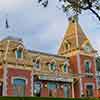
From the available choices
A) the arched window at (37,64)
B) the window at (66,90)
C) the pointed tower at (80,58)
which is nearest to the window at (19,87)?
the arched window at (37,64)

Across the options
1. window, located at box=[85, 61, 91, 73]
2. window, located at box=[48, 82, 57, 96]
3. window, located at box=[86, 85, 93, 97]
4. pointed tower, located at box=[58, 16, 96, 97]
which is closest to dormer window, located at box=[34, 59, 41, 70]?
window, located at box=[48, 82, 57, 96]

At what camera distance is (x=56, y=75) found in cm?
4319

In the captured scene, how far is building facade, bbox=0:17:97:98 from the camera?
37438 millimetres

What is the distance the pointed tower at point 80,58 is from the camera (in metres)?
46.5

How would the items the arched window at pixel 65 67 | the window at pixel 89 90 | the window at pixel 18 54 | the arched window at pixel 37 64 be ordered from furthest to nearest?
the window at pixel 89 90
the arched window at pixel 65 67
the arched window at pixel 37 64
the window at pixel 18 54

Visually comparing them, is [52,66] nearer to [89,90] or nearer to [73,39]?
[73,39]

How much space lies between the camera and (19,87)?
125ft

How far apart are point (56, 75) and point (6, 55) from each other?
8.96 meters

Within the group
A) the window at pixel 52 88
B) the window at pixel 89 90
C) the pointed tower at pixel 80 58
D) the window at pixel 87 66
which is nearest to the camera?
the window at pixel 52 88

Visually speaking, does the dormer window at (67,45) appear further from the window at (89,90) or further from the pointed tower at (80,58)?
the window at (89,90)

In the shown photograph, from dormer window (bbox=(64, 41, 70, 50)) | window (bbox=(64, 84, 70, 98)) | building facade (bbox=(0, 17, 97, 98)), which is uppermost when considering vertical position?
dormer window (bbox=(64, 41, 70, 50))

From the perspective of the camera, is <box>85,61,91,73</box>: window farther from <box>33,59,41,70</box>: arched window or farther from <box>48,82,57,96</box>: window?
<box>33,59,41,70</box>: arched window

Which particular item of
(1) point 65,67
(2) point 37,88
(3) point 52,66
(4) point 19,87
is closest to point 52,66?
(3) point 52,66

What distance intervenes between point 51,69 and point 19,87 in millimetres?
7333
